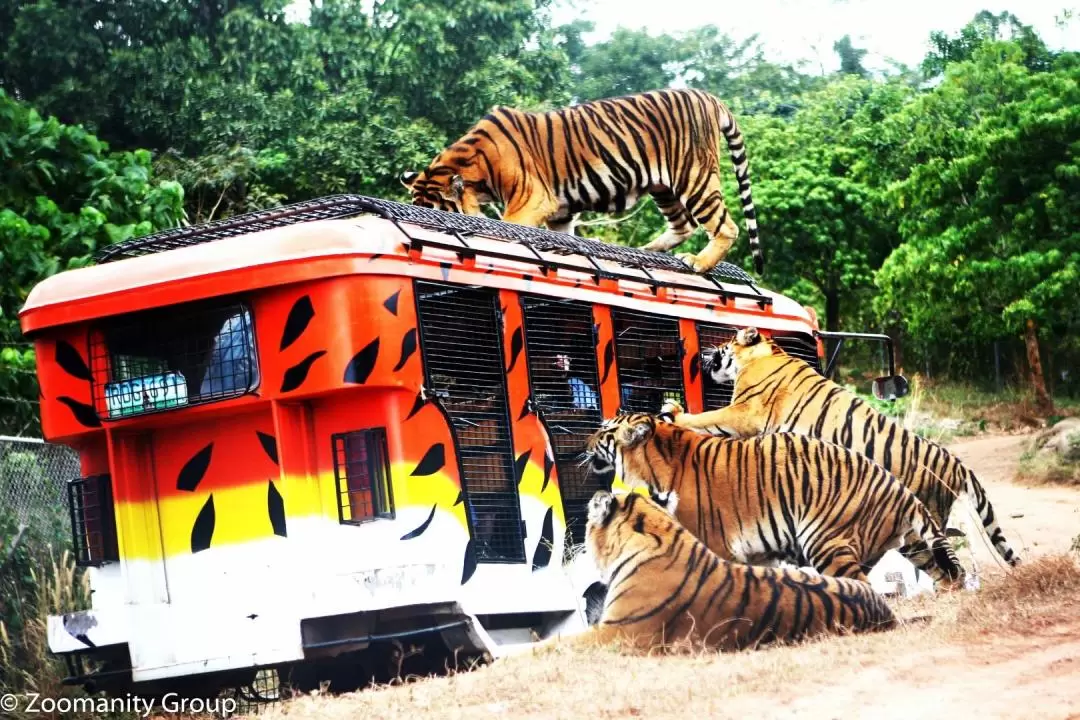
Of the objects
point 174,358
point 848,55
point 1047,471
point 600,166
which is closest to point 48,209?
point 600,166

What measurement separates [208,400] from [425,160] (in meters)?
13.7

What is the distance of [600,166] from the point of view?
11.1m

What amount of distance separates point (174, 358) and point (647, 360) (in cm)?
300

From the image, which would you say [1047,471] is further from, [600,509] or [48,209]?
[600,509]

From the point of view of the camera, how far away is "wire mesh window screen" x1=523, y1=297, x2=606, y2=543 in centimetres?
861

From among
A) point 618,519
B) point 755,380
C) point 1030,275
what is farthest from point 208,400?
point 1030,275

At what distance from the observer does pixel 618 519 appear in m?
8.15

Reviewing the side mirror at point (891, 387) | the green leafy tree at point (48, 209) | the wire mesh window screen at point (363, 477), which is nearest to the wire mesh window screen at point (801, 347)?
the side mirror at point (891, 387)

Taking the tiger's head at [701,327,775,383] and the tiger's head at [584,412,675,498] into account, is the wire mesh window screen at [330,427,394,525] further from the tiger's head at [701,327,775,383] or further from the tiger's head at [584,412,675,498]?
the tiger's head at [701,327,775,383]

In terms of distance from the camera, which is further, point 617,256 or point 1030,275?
point 1030,275

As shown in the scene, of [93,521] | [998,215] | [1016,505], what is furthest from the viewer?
[998,215]

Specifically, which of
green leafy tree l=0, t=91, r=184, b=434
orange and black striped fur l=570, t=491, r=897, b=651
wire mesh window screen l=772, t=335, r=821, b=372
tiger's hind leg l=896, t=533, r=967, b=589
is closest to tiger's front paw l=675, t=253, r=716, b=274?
wire mesh window screen l=772, t=335, r=821, b=372

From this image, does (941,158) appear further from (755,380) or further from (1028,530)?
(755,380)

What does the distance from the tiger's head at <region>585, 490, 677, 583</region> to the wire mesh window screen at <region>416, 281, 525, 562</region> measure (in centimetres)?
39
